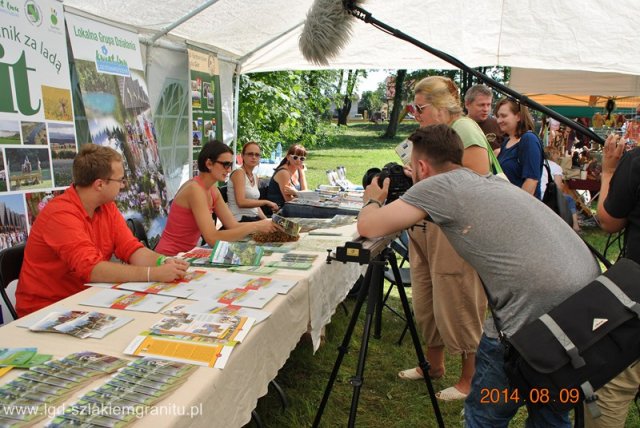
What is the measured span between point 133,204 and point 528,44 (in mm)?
3830

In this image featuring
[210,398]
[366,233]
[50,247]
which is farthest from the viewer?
[50,247]

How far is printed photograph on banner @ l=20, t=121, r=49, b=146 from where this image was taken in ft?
9.29

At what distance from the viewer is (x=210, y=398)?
1.24 m

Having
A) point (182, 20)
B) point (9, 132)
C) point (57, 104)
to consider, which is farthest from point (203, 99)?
point (9, 132)

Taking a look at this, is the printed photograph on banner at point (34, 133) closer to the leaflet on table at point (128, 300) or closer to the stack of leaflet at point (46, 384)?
the leaflet on table at point (128, 300)

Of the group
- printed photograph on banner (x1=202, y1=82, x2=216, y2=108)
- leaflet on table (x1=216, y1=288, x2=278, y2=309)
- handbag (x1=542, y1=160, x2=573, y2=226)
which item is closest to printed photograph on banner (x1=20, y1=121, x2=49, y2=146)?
leaflet on table (x1=216, y1=288, x2=278, y2=309)

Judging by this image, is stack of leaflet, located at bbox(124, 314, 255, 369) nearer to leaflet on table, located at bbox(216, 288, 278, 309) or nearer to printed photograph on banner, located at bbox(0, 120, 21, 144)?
leaflet on table, located at bbox(216, 288, 278, 309)

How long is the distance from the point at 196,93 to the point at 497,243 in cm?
439

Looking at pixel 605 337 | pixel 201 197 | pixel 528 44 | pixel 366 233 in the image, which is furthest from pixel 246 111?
pixel 605 337

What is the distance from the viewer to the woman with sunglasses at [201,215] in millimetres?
2861

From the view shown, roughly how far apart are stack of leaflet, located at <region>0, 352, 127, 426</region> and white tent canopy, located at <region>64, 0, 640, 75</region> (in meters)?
2.93

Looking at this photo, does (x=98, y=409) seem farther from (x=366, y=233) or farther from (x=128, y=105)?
(x=128, y=105)

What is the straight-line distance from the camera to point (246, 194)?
4.84 m

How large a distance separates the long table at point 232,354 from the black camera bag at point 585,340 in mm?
815
